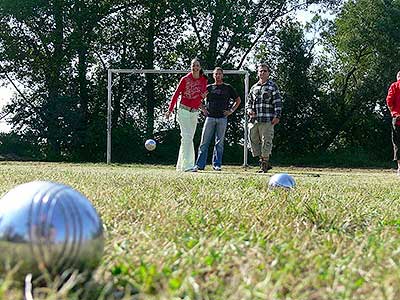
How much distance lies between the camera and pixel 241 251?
2848 millimetres

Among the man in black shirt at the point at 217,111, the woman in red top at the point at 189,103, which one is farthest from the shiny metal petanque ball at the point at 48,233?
the man in black shirt at the point at 217,111

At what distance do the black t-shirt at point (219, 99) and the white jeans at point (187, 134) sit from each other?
1.86 ft

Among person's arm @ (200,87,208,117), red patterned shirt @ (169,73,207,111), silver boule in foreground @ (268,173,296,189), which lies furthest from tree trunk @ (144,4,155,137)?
silver boule in foreground @ (268,173,296,189)

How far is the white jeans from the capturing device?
1190 centimetres

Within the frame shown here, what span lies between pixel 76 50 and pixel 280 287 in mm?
23180

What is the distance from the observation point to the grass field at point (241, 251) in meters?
2.14

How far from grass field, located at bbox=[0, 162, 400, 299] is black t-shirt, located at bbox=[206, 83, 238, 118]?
734 centimetres

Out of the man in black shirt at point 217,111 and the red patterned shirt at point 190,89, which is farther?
the man in black shirt at point 217,111

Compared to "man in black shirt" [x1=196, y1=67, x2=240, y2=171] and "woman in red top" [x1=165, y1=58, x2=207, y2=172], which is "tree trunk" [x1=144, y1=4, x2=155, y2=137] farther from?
"woman in red top" [x1=165, y1=58, x2=207, y2=172]

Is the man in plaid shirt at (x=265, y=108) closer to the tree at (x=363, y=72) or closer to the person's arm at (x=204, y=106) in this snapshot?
the person's arm at (x=204, y=106)

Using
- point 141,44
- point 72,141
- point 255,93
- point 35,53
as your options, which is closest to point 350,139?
point 141,44

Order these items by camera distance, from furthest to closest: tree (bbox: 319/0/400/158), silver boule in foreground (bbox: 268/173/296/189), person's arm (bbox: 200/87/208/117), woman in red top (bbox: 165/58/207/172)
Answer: tree (bbox: 319/0/400/158), person's arm (bbox: 200/87/208/117), woman in red top (bbox: 165/58/207/172), silver boule in foreground (bbox: 268/173/296/189)

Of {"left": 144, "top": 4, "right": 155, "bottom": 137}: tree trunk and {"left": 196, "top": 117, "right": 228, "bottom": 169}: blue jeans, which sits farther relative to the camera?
{"left": 144, "top": 4, "right": 155, "bottom": 137}: tree trunk

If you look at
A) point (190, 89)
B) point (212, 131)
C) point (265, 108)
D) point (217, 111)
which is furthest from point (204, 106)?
point (265, 108)
